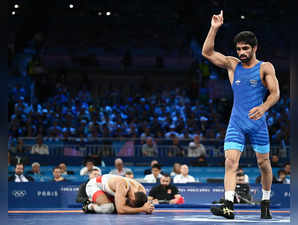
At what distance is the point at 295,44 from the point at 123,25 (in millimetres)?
25440

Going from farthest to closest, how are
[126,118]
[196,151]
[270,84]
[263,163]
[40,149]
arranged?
[126,118], [196,151], [40,149], [263,163], [270,84]

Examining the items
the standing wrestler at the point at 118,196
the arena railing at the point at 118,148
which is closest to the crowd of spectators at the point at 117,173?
the arena railing at the point at 118,148

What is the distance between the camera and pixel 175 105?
60.2 ft

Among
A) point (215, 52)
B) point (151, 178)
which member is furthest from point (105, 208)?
point (151, 178)

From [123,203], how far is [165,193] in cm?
263

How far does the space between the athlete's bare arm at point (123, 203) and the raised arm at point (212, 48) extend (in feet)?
7.48

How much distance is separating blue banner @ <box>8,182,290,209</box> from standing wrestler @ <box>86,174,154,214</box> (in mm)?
2021

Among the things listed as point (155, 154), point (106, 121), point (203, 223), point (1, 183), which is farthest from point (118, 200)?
point (106, 121)

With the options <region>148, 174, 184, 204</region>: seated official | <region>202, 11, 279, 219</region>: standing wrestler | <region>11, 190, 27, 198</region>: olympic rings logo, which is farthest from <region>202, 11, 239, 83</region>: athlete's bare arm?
<region>11, 190, 27, 198</region>: olympic rings logo

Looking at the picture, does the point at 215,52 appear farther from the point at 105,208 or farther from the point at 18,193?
the point at 18,193

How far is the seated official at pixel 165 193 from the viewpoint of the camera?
9.96 meters

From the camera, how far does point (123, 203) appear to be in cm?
746

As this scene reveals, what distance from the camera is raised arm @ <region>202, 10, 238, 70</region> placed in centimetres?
590

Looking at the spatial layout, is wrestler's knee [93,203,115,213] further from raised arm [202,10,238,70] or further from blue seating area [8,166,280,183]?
blue seating area [8,166,280,183]
